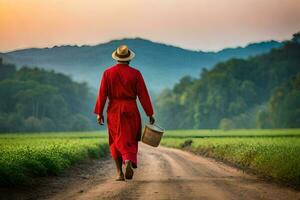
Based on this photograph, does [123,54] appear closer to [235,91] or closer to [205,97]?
[235,91]

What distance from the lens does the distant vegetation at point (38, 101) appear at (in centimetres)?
10954

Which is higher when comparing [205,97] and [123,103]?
[123,103]

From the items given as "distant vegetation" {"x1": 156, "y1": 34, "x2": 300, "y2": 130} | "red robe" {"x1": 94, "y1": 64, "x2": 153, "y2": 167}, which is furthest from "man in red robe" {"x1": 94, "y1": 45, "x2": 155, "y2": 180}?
"distant vegetation" {"x1": 156, "y1": 34, "x2": 300, "y2": 130}

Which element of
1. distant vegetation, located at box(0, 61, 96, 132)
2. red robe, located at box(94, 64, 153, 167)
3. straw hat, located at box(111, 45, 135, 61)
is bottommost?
distant vegetation, located at box(0, 61, 96, 132)

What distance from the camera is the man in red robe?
14484 mm

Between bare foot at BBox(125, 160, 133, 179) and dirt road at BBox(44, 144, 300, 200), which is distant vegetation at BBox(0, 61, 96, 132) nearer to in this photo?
dirt road at BBox(44, 144, 300, 200)

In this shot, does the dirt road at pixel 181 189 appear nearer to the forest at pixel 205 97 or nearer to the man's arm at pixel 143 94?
the man's arm at pixel 143 94

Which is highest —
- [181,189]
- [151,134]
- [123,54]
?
[123,54]

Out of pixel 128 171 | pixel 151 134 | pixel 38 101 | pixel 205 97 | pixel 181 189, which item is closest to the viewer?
pixel 181 189

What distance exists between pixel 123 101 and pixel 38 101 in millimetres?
112037

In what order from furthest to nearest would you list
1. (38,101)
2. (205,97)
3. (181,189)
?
(205,97)
(38,101)
(181,189)

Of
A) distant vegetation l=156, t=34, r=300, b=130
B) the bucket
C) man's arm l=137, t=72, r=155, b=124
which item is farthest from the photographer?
distant vegetation l=156, t=34, r=300, b=130

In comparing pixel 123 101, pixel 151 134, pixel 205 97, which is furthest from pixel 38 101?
pixel 123 101

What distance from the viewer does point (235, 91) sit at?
131375mm
